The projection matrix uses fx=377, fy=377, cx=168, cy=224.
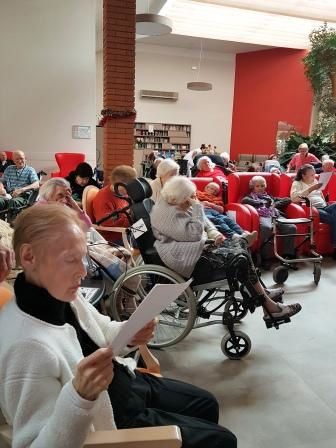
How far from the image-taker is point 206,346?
8.21ft

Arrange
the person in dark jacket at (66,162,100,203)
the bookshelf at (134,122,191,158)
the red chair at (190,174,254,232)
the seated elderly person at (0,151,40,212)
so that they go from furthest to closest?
the bookshelf at (134,122,191,158) < the seated elderly person at (0,151,40,212) < the person in dark jacket at (66,162,100,203) < the red chair at (190,174,254,232)

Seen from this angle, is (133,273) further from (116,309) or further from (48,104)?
(48,104)

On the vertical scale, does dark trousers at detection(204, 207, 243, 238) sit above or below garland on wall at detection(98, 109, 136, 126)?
below

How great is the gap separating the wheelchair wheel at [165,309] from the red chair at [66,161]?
4.24 m

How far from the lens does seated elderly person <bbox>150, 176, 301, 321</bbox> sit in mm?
2293

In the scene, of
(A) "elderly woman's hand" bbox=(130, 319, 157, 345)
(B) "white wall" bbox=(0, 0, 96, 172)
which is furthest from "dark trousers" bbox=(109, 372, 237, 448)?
(B) "white wall" bbox=(0, 0, 96, 172)

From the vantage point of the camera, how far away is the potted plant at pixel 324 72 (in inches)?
328

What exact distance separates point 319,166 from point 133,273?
225 inches

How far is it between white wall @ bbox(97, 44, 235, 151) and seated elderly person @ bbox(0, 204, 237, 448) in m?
11.9

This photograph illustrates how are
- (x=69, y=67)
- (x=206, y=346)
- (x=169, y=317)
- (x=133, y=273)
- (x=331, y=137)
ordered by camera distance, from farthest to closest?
(x=331, y=137) → (x=69, y=67) → (x=169, y=317) → (x=206, y=346) → (x=133, y=273)

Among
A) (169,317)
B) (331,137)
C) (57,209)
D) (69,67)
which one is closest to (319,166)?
(331,137)

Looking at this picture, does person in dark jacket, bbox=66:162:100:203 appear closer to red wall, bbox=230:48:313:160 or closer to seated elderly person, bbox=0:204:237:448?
seated elderly person, bbox=0:204:237:448

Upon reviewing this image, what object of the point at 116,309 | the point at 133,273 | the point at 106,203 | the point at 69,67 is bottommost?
the point at 116,309

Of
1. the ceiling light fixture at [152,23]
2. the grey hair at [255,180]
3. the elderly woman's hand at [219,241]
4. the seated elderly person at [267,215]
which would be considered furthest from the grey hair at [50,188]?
the ceiling light fixture at [152,23]
